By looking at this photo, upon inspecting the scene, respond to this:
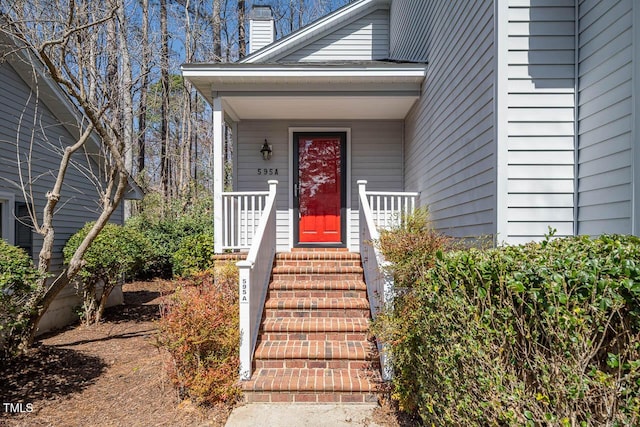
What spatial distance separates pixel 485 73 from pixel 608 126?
1.09m

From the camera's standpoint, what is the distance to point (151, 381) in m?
4.08

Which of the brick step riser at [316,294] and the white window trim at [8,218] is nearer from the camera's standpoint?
the brick step riser at [316,294]

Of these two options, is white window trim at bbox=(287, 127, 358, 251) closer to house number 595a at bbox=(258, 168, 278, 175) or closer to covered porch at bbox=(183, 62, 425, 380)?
covered porch at bbox=(183, 62, 425, 380)

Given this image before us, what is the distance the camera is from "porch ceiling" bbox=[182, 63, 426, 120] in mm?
5391

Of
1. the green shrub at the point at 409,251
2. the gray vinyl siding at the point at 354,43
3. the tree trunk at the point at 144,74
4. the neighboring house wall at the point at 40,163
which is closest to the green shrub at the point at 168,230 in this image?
the tree trunk at the point at 144,74

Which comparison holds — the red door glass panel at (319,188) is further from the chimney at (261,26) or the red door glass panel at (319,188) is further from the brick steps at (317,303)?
the chimney at (261,26)

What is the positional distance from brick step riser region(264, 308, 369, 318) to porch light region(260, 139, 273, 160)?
338 cm

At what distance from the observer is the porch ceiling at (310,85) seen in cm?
539

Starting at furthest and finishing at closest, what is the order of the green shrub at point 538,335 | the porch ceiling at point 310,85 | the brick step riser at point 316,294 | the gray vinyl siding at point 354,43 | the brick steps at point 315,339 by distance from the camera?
the gray vinyl siding at point 354,43 < the porch ceiling at point 310,85 < the brick step riser at point 316,294 < the brick steps at point 315,339 < the green shrub at point 538,335

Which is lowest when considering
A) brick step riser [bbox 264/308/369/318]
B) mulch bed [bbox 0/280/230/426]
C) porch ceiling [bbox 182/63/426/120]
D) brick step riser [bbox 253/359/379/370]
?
mulch bed [bbox 0/280/230/426]

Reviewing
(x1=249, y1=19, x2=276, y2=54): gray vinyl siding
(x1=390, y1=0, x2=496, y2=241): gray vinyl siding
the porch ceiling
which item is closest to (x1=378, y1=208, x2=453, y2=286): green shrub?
(x1=390, y1=0, x2=496, y2=241): gray vinyl siding

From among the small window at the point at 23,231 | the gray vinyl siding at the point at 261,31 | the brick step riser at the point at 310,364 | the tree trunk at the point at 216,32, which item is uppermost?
the tree trunk at the point at 216,32

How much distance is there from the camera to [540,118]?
10.0ft

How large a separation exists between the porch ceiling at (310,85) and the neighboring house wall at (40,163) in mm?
2530
